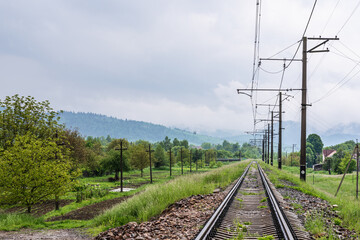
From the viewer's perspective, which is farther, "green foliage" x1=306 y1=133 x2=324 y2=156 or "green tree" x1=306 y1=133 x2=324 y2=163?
"green foliage" x1=306 y1=133 x2=324 y2=156

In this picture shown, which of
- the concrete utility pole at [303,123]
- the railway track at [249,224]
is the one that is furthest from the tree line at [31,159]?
the concrete utility pole at [303,123]

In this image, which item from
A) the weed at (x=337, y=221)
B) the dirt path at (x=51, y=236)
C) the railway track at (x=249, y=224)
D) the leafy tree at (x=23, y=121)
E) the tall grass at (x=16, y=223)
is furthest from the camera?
the leafy tree at (x=23, y=121)

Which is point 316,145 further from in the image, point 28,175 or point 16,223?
point 16,223

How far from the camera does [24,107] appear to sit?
102 ft

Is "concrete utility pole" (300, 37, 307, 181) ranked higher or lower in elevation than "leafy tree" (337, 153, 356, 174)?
higher

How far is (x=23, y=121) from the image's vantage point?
30.6 metres

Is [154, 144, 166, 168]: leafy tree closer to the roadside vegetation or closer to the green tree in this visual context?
the roadside vegetation

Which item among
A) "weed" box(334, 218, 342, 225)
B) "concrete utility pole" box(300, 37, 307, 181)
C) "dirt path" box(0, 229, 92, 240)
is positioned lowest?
"dirt path" box(0, 229, 92, 240)

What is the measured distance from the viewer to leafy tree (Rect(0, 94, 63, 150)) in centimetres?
2950

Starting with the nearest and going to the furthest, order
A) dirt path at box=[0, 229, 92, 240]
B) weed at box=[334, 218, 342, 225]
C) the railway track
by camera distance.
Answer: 1. the railway track
2. weed at box=[334, 218, 342, 225]
3. dirt path at box=[0, 229, 92, 240]

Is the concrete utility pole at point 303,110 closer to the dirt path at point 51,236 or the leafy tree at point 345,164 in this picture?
the dirt path at point 51,236

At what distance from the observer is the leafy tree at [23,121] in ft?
96.8

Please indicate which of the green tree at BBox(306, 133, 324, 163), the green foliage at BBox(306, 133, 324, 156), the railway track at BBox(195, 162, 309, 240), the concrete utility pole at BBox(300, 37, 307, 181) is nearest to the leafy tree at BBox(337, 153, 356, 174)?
the concrete utility pole at BBox(300, 37, 307, 181)

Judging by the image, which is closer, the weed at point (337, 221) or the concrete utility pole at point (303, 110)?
the weed at point (337, 221)
